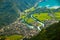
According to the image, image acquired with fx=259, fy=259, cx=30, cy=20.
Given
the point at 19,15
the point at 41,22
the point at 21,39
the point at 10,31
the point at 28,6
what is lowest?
the point at 21,39

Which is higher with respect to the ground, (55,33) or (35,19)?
(35,19)

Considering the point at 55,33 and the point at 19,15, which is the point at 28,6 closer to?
the point at 19,15

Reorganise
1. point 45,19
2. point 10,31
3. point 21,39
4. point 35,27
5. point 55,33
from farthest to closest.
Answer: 1. point 45,19
2. point 35,27
3. point 10,31
4. point 21,39
5. point 55,33

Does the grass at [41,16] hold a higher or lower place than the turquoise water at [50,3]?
lower

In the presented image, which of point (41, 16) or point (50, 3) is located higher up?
point (50, 3)

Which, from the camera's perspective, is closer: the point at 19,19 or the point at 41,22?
the point at 41,22

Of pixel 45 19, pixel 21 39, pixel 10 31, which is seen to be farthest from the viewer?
pixel 45 19

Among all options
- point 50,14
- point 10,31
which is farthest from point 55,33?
point 50,14

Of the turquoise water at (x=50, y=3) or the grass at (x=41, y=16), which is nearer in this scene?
the grass at (x=41, y=16)

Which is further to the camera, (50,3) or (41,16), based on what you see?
(50,3)

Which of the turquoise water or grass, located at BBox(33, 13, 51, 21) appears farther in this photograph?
the turquoise water

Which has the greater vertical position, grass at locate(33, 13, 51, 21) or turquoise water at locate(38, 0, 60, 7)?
turquoise water at locate(38, 0, 60, 7)
